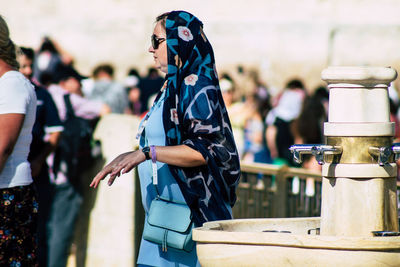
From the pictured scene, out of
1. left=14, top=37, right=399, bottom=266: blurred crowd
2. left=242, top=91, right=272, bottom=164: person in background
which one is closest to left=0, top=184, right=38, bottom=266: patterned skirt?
left=14, top=37, right=399, bottom=266: blurred crowd

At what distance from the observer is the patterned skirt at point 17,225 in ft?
14.6

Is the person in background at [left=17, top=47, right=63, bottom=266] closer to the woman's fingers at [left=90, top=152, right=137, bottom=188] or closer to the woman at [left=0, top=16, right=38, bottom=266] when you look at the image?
the woman at [left=0, top=16, right=38, bottom=266]

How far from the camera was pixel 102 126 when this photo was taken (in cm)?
725

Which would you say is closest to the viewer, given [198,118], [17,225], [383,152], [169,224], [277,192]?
[383,152]

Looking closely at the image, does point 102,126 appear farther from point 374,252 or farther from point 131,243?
point 374,252

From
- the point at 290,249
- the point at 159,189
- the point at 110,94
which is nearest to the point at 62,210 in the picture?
the point at 159,189

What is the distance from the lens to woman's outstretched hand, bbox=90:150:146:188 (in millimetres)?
3255

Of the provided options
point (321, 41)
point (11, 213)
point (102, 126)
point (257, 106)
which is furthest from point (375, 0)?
point (11, 213)

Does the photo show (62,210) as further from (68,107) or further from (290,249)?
(290,249)

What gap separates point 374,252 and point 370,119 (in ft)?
1.62

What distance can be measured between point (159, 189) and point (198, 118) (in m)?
0.40

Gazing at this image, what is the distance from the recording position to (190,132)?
361cm

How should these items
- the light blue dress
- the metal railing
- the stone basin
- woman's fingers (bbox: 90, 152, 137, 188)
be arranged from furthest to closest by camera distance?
the metal railing, the light blue dress, woman's fingers (bbox: 90, 152, 137, 188), the stone basin

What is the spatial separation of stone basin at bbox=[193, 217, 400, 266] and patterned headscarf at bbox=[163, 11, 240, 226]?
2.45 feet
